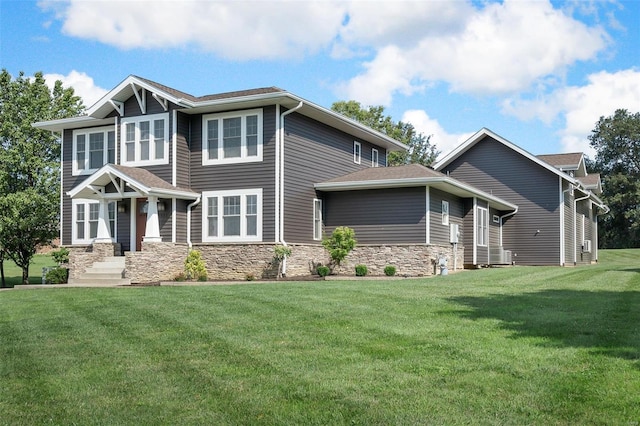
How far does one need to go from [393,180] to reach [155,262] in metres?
8.19

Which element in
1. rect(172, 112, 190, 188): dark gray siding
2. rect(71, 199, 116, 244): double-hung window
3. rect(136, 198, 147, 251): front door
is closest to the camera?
rect(172, 112, 190, 188): dark gray siding

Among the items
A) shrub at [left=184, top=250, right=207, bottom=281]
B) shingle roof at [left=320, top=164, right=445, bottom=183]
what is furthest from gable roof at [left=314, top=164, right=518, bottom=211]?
shrub at [left=184, top=250, right=207, bottom=281]

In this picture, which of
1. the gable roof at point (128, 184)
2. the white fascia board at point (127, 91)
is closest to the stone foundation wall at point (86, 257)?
the gable roof at point (128, 184)

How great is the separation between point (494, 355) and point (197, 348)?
3.51 metres

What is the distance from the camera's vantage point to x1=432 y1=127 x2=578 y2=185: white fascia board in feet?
99.5

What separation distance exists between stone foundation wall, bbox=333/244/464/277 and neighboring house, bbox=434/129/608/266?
913 centimetres

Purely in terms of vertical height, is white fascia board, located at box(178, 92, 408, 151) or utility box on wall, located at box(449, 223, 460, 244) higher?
white fascia board, located at box(178, 92, 408, 151)

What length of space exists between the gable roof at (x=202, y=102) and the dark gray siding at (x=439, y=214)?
13.3ft

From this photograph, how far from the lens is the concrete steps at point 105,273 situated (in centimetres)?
A: 2092

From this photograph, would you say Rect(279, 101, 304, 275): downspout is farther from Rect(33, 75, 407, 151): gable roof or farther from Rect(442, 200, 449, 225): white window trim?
Rect(442, 200, 449, 225): white window trim

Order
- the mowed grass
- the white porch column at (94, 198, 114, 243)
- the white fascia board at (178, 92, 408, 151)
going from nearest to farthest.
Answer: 1. the mowed grass
2. the white fascia board at (178, 92, 408, 151)
3. the white porch column at (94, 198, 114, 243)

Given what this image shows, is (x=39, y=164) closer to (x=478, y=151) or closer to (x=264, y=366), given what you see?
(x=478, y=151)

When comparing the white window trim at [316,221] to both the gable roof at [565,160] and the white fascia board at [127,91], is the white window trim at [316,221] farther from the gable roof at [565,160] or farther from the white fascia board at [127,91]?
the gable roof at [565,160]

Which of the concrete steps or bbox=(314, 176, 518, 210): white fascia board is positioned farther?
bbox=(314, 176, 518, 210): white fascia board
